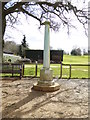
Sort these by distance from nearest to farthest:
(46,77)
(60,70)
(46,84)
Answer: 1. (46,84)
2. (46,77)
3. (60,70)

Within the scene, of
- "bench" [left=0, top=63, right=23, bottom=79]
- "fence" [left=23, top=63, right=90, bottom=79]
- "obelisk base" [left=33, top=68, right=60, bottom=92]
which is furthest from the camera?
"fence" [left=23, top=63, right=90, bottom=79]

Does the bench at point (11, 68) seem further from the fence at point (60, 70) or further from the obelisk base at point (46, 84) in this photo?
the obelisk base at point (46, 84)

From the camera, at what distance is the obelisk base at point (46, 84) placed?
4.21 metres

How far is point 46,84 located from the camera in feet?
14.5

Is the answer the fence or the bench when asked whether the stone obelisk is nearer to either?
the bench

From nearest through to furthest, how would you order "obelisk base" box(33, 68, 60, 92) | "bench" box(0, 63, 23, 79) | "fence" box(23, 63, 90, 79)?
"obelisk base" box(33, 68, 60, 92) < "bench" box(0, 63, 23, 79) < "fence" box(23, 63, 90, 79)

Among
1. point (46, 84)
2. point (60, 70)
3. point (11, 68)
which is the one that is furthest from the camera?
point (60, 70)

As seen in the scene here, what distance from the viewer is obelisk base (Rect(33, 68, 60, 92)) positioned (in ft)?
13.8

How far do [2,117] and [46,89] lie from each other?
2071 mm

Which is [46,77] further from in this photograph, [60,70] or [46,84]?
[60,70]

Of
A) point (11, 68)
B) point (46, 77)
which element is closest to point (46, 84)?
point (46, 77)

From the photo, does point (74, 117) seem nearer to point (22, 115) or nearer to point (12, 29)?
point (22, 115)

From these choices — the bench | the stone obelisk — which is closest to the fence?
the bench

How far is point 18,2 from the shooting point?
6805 millimetres
